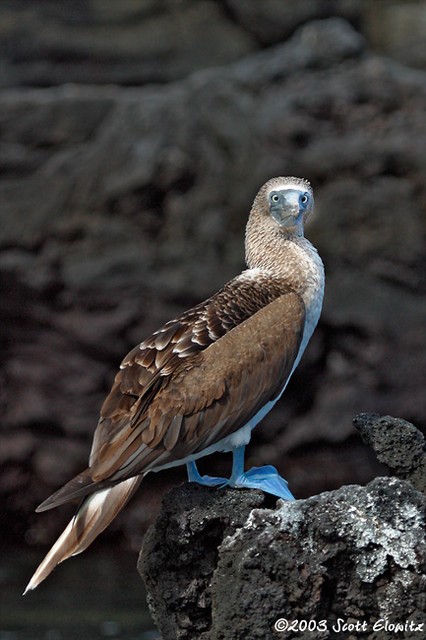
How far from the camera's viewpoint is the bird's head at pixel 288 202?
7250 mm

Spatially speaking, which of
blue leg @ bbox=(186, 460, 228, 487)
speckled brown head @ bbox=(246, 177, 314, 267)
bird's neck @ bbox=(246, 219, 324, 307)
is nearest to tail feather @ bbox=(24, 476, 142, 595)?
blue leg @ bbox=(186, 460, 228, 487)

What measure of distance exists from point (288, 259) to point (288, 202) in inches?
12.2

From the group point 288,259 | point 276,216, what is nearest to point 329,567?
point 288,259

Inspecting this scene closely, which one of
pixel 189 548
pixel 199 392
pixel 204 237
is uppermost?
pixel 199 392

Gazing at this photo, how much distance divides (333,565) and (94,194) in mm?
8848

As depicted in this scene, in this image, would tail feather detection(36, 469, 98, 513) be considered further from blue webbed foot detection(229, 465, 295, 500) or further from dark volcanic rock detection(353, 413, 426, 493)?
dark volcanic rock detection(353, 413, 426, 493)

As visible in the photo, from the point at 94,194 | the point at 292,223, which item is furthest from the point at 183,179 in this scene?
the point at 292,223

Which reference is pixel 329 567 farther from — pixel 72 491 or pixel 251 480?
pixel 72 491

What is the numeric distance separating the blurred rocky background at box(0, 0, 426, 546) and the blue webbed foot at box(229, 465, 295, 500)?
24.8 ft

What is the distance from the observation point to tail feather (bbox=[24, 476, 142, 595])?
20.1ft

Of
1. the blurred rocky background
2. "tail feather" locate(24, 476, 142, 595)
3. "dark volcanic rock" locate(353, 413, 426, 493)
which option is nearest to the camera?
"tail feather" locate(24, 476, 142, 595)

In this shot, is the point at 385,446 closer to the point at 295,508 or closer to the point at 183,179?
the point at 295,508

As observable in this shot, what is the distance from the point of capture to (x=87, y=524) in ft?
20.3

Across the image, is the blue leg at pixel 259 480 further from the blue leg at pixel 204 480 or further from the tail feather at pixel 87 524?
the tail feather at pixel 87 524
